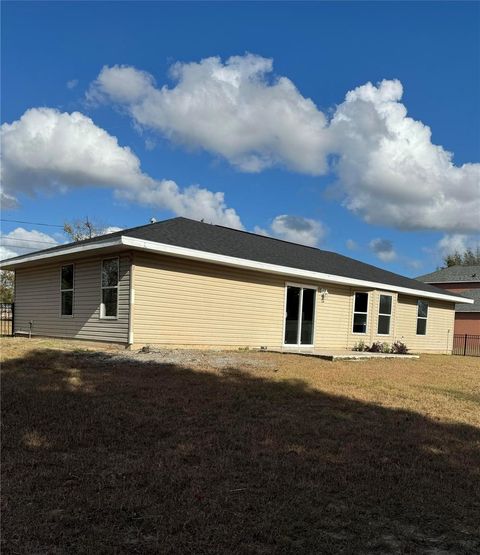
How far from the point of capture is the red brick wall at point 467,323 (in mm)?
34281

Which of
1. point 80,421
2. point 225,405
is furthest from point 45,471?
point 225,405

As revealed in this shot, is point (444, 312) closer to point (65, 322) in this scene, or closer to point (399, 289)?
point (399, 289)

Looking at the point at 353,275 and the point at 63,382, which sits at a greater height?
the point at 353,275

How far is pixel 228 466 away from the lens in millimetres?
4465

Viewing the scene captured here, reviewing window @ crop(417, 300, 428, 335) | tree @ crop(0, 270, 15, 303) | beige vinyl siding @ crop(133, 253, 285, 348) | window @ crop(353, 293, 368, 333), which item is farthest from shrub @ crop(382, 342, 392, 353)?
tree @ crop(0, 270, 15, 303)

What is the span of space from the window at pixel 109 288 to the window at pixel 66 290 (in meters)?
1.74

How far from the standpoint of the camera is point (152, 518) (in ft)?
11.1

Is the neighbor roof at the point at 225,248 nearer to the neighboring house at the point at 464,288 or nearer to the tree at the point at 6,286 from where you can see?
the neighboring house at the point at 464,288

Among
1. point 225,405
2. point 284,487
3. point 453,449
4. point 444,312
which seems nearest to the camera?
point 284,487

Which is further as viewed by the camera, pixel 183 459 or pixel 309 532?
pixel 183 459

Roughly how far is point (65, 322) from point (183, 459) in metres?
10.8

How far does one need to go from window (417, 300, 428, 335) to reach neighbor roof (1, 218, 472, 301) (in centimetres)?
70

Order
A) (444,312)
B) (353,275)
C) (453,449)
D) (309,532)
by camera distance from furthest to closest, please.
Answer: (444,312)
(353,275)
(453,449)
(309,532)

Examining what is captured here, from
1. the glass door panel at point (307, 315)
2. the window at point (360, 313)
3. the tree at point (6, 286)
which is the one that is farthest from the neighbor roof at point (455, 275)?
the tree at point (6, 286)
